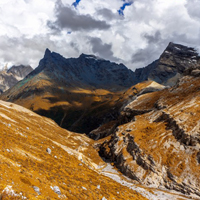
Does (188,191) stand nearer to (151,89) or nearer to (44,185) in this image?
(44,185)

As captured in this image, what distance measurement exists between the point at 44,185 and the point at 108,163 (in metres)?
38.1

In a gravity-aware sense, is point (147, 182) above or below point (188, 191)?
below

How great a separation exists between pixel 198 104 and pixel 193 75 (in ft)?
125

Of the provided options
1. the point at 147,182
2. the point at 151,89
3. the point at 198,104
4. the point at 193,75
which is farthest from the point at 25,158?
the point at 151,89

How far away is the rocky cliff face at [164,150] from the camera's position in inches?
1427

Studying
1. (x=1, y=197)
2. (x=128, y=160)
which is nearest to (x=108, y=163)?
(x=128, y=160)

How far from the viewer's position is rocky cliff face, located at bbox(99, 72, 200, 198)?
1427 inches

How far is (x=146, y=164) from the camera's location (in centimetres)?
4091

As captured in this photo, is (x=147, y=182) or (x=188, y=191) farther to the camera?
(x=147, y=182)

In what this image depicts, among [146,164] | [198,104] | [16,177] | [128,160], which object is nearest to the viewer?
[16,177]

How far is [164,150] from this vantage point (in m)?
42.7

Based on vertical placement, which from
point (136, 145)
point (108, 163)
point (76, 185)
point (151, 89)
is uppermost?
point (151, 89)

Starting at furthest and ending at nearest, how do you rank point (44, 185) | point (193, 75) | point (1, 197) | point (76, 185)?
point (193, 75) → point (76, 185) → point (44, 185) → point (1, 197)

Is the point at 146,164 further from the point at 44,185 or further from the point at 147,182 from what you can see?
the point at 44,185
